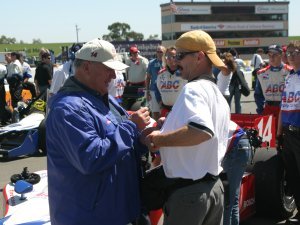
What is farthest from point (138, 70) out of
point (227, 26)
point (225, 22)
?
point (225, 22)

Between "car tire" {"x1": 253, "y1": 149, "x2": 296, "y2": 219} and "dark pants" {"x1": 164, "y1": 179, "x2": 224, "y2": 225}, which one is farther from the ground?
"dark pants" {"x1": 164, "y1": 179, "x2": 224, "y2": 225}

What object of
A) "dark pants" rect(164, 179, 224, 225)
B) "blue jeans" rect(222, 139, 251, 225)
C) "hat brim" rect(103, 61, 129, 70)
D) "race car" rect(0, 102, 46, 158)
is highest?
"hat brim" rect(103, 61, 129, 70)

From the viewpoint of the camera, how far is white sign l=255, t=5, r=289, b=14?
93.1 metres

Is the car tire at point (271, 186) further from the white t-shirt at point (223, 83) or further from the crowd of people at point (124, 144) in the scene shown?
the white t-shirt at point (223, 83)

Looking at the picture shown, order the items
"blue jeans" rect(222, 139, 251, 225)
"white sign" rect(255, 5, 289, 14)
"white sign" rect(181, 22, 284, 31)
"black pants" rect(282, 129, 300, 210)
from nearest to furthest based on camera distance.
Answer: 1. "blue jeans" rect(222, 139, 251, 225)
2. "black pants" rect(282, 129, 300, 210)
3. "white sign" rect(181, 22, 284, 31)
4. "white sign" rect(255, 5, 289, 14)

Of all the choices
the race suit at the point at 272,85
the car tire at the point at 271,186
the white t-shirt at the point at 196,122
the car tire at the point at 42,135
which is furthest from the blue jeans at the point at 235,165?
the car tire at the point at 42,135

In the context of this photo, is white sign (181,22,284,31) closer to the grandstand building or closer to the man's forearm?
the grandstand building

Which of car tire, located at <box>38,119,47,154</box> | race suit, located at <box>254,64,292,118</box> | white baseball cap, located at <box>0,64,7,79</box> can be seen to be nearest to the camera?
race suit, located at <box>254,64,292,118</box>

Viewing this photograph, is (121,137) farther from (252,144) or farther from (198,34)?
(252,144)

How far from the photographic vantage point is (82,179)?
7.39 feet

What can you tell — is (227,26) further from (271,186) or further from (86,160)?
(86,160)

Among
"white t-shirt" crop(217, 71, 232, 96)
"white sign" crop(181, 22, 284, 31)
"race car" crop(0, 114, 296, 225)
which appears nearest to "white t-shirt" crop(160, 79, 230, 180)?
"race car" crop(0, 114, 296, 225)

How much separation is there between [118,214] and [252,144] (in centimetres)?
198

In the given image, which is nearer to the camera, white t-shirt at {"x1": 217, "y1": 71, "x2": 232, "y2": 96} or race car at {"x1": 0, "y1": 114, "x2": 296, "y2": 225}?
race car at {"x1": 0, "y1": 114, "x2": 296, "y2": 225}
